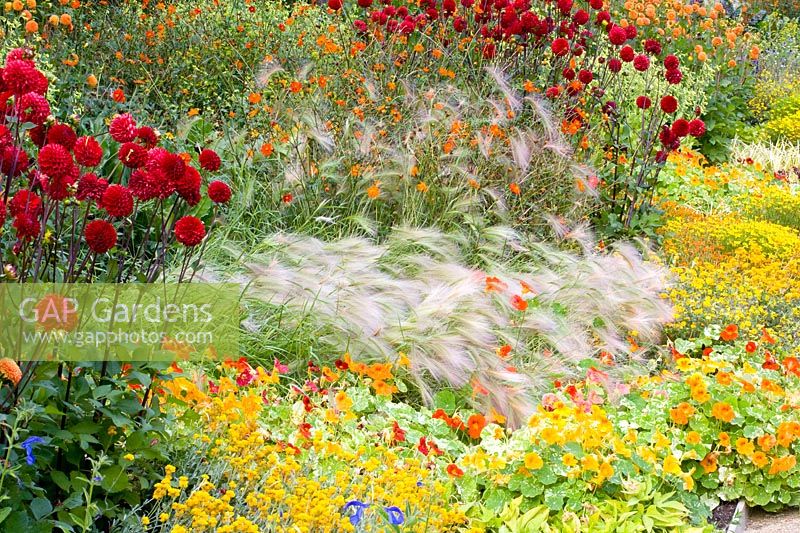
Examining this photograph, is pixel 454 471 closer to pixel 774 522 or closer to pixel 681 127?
pixel 774 522

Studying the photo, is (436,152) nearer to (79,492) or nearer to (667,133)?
(667,133)

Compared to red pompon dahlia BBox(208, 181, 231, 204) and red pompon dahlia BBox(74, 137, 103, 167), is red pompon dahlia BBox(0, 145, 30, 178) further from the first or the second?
red pompon dahlia BBox(208, 181, 231, 204)

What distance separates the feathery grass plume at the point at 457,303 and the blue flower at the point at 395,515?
104 cm

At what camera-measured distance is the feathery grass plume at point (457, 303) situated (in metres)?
3.76

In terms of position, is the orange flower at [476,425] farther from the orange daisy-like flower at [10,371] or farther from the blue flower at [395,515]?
the orange daisy-like flower at [10,371]

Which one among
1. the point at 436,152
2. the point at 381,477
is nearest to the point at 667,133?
the point at 436,152

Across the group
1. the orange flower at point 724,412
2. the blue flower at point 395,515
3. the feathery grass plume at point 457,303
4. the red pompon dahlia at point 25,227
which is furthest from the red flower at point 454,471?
the red pompon dahlia at point 25,227

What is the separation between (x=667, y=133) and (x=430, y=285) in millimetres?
1829

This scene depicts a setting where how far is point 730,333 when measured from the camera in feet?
13.8

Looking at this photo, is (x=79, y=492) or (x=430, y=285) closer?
(x=79, y=492)

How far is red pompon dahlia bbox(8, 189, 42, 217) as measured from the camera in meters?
2.14

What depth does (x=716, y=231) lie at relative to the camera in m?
5.74

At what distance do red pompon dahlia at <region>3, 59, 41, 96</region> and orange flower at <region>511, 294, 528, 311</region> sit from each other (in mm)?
2375

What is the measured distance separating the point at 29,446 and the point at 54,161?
2.00ft
